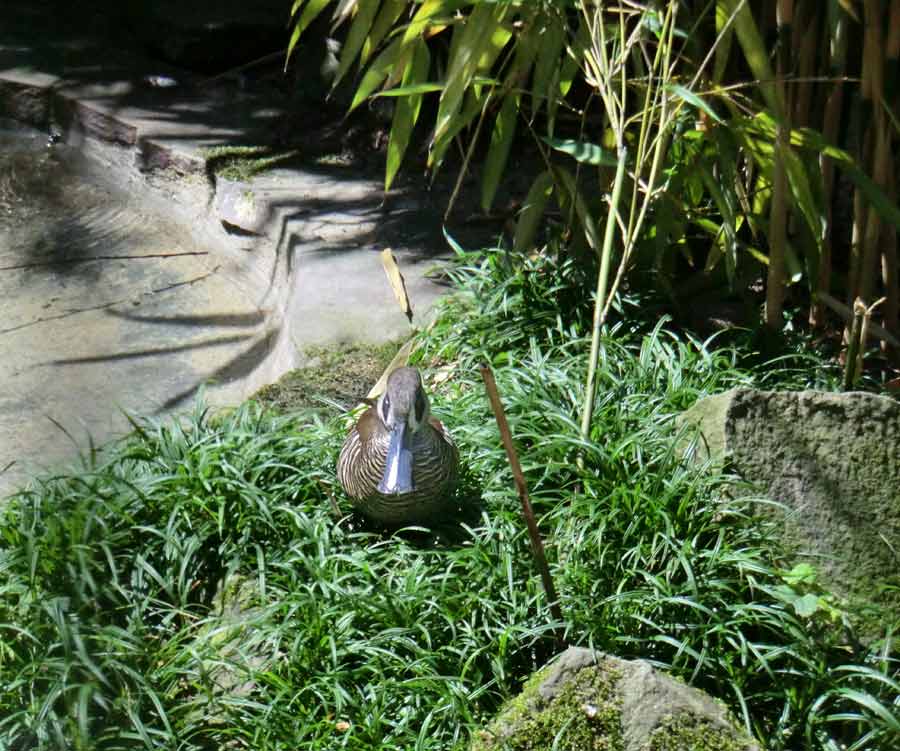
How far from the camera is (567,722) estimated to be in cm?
263

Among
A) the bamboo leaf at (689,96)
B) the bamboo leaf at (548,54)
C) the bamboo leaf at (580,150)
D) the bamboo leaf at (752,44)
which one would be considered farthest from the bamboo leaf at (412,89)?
the bamboo leaf at (752,44)

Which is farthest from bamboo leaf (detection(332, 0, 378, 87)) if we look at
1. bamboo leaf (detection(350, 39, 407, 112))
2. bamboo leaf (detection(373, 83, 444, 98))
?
bamboo leaf (detection(373, 83, 444, 98))

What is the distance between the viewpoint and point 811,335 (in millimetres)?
4387

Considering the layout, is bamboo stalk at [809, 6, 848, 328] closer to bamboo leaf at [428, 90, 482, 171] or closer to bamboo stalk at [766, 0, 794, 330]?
bamboo stalk at [766, 0, 794, 330]

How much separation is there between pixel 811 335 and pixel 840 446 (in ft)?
3.60

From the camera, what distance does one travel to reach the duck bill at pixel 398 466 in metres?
3.13

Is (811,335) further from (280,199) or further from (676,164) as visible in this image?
(280,199)

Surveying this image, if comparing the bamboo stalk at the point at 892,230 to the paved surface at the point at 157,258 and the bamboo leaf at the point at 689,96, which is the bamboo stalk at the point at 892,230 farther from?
the paved surface at the point at 157,258

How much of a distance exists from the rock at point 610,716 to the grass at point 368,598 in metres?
0.22

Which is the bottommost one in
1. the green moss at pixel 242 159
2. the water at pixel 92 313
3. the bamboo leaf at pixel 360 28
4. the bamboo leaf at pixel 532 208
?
the water at pixel 92 313

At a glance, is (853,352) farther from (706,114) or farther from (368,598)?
(368,598)

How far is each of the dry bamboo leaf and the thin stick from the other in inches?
80.1

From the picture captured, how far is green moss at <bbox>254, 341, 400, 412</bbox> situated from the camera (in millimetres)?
4258

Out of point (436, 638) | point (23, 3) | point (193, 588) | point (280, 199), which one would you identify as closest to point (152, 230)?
point (280, 199)
